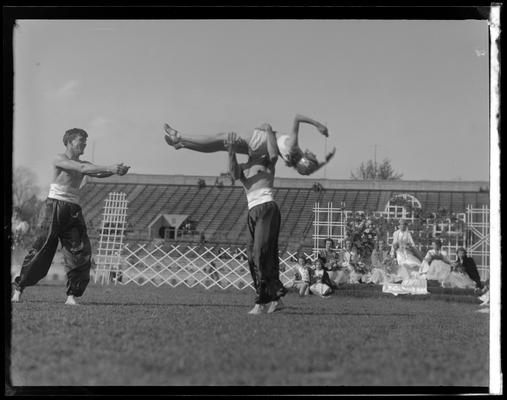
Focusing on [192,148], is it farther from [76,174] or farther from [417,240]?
[417,240]

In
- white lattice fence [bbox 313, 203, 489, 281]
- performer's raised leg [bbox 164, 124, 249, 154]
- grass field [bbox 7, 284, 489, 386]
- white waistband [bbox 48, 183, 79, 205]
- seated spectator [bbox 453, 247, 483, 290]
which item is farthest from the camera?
white waistband [bbox 48, 183, 79, 205]

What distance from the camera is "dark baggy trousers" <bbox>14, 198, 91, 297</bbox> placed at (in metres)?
6.23

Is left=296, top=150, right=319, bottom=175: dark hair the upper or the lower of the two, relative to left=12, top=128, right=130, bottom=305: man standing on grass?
upper

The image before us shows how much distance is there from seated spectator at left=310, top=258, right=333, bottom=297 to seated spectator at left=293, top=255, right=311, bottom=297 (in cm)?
5

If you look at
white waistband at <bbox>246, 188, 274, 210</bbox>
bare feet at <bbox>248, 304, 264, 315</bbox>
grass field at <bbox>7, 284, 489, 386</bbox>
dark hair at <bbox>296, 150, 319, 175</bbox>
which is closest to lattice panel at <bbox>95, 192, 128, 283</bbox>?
grass field at <bbox>7, 284, 489, 386</bbox>

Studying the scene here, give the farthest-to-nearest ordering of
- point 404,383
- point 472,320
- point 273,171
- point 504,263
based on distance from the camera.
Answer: point 273,171 < point 472,320 < point 504,263 < point 404,383

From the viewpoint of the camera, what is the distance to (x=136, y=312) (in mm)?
5875

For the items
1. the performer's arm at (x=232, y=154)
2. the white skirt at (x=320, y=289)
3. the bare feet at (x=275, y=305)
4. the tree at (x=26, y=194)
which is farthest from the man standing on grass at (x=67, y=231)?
the white skirt at (x=320, y=289)

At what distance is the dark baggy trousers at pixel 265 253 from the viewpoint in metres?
6.04

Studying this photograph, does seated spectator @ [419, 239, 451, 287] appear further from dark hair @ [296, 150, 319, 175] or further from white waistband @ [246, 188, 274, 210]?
white waistband @ [246, 188, 274, 210]

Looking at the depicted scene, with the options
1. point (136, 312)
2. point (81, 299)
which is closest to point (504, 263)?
point (136, 312)

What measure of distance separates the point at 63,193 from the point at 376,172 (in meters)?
2.79

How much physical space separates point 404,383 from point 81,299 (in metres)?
3.06

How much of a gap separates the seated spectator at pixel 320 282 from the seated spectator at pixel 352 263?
188 mm
